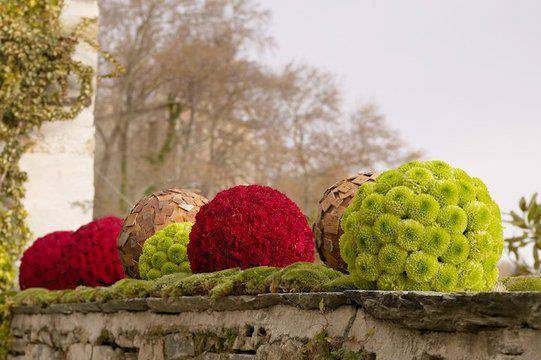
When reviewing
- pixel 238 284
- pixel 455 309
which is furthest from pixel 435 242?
pixel 238 284

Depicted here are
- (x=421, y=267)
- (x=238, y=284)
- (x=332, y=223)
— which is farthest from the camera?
(x=332, y=223)

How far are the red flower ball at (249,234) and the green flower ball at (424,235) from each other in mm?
1169

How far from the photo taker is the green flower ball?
2857 mm

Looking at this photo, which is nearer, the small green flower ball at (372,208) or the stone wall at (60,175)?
the small green flower ball at (372,208)

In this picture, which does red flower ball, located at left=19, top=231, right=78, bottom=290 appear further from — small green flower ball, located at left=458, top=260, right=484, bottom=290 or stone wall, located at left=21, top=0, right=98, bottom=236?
small green flower ball, located at left=458, top=260, right=484, bottom=290

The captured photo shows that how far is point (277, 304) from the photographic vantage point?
3352mm

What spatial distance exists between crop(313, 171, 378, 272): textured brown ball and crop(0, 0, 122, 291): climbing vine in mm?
4857

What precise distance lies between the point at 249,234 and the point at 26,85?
521 centimetres

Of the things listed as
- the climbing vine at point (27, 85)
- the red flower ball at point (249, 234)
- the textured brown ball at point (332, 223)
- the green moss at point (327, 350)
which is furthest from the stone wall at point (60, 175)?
the green moss at point (327, 350)

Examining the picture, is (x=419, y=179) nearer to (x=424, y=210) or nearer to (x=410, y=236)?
(x=424, y=210)

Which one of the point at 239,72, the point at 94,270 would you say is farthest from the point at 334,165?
the point at 94,270

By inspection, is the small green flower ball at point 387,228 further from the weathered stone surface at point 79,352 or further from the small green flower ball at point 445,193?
the weathered stone surface at point 79,352

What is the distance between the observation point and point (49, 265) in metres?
6.72

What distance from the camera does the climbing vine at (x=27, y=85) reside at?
8297 millimetres
